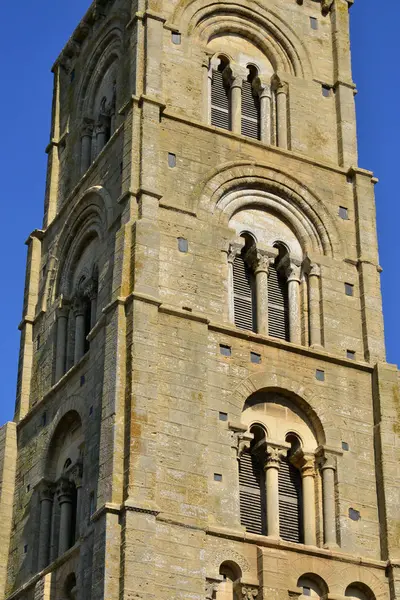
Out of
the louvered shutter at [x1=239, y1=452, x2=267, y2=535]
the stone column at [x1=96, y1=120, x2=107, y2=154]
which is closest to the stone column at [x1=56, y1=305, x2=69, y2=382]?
the stone column at [x1=96, y1=120, x2=107, y2=154]

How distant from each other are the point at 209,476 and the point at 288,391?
332cm

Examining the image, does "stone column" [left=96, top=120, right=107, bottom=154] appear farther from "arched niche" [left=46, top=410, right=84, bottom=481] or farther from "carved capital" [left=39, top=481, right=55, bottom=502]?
"carved capital" [left=39, top=481, right=55, bottom=502]

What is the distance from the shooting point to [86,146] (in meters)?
43.4

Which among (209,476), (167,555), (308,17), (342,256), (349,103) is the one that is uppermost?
(308,17)

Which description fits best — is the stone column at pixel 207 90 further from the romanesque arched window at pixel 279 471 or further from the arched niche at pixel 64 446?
the arched niche at pixel 64 446

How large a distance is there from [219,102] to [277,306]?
20.1 feet

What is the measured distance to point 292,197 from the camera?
1559 inches

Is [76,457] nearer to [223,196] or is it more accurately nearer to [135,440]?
[135,440]

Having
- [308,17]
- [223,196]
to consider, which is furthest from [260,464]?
[308,17]

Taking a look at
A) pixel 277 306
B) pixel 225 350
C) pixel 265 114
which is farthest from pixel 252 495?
pixel 265 114

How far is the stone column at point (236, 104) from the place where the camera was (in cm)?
4085

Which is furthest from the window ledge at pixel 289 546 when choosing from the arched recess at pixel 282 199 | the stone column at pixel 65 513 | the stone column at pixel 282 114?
the stone column at pixel 282 114

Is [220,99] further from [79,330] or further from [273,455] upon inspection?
[273,455]

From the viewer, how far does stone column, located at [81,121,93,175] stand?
4306 cm
